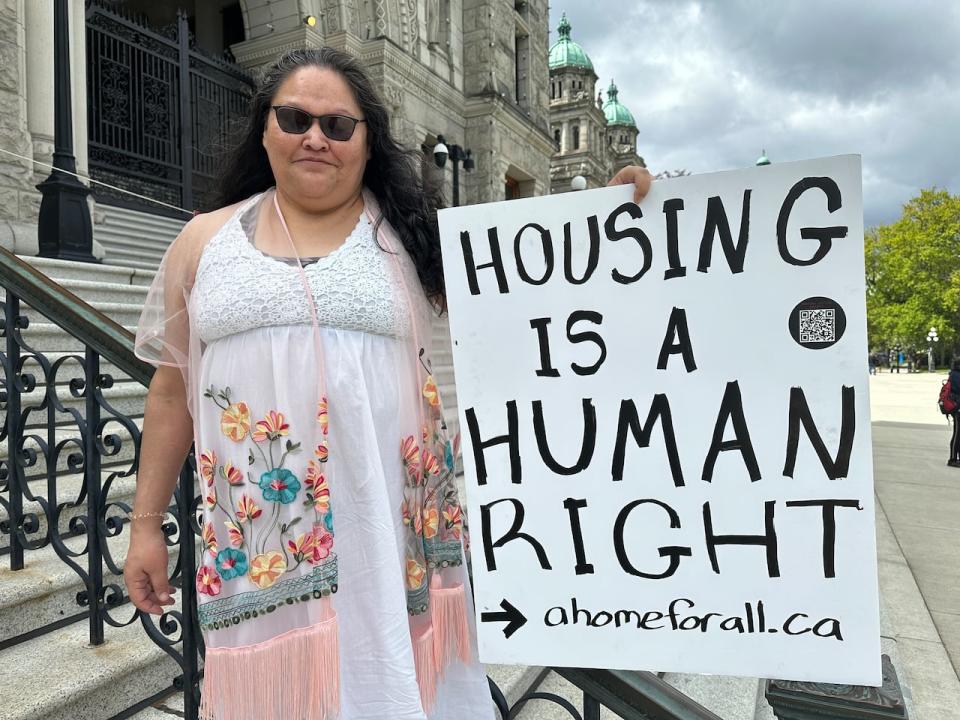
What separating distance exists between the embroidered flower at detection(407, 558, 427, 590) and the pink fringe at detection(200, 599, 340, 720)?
8.3 inches

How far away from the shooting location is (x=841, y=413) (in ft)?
3.43

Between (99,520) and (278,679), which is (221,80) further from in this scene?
(278,679)

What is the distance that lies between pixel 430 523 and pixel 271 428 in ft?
1.31

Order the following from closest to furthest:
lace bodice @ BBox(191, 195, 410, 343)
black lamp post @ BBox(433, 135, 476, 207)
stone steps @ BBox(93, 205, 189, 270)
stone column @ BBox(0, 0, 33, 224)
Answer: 1. lace bodice @ BBox(191, 195, 410, 343)
2. stone column @ BBox(0, 0, 33, 224)
3. stone steps @ BBox(93, 205, 189, 270)
4. black lamp post @ BBox(433, 135, 476, 207)

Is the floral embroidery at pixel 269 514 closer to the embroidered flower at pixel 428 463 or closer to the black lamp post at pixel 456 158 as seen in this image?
the embroidered flower at pixel 428 463

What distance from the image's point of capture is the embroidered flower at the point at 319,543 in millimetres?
1252

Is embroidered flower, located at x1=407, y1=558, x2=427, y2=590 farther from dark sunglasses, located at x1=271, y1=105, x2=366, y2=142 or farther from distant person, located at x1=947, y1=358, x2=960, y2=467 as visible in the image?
distant person, located at x1=947, y1=358, x2=960, y2=467

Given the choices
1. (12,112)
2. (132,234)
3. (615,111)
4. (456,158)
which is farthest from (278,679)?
(615,111)

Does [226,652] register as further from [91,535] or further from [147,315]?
[91,535]

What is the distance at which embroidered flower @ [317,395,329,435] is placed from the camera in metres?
1.25

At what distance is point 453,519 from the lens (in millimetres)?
1451

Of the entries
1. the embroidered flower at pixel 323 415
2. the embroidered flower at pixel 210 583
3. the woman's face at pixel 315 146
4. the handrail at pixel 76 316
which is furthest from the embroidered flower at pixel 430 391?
the handrail at pixel 76 316

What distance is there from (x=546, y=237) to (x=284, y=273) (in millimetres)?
538

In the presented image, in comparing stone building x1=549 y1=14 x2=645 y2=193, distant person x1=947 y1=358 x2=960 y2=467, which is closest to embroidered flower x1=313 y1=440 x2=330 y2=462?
distant person x1=947 y1=358 x2=960 y2=467
